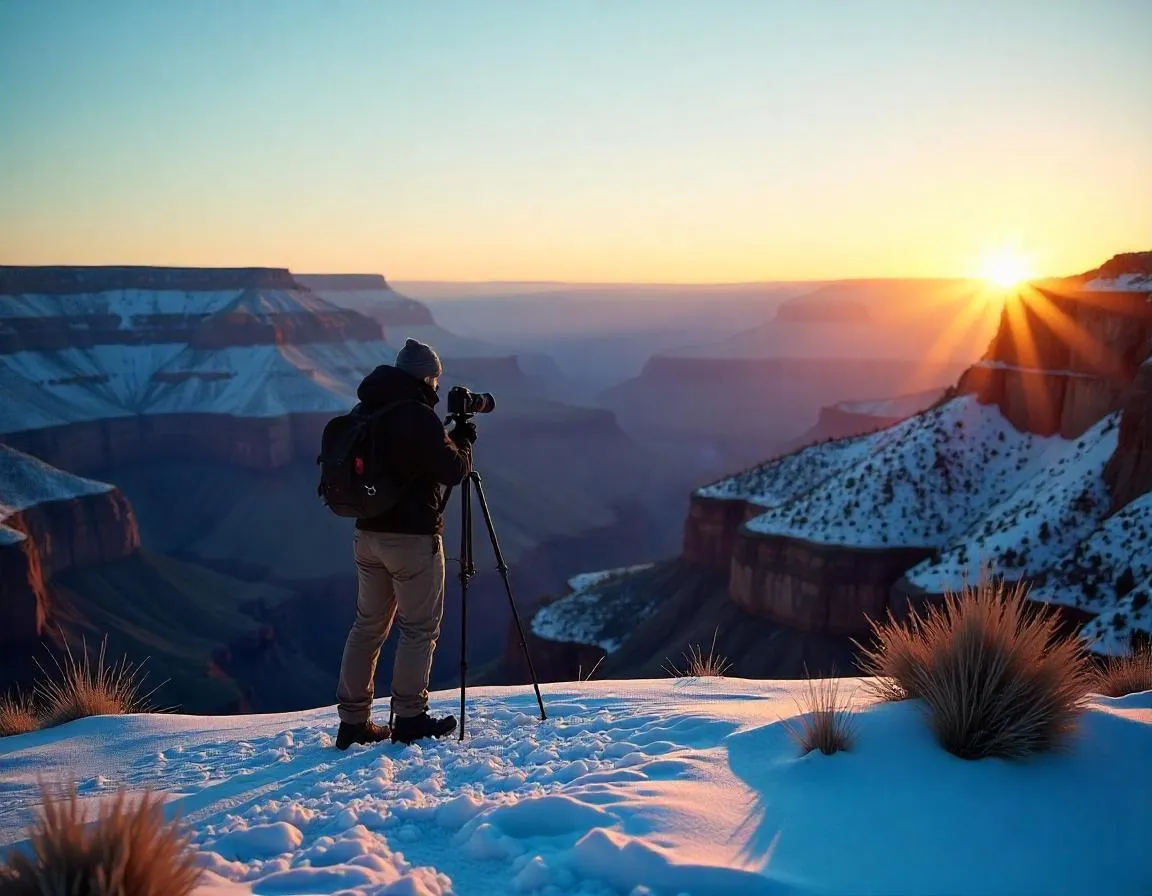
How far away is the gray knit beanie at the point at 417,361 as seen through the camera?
19.1ft

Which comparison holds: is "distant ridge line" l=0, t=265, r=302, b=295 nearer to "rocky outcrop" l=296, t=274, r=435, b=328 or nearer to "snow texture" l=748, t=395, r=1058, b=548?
"rocky outcrop" l=296, t=274, r=435, b=328

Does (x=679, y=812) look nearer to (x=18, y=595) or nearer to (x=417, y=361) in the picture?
(x=417, y=361)

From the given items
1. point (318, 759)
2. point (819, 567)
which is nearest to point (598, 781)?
point (318, 759)

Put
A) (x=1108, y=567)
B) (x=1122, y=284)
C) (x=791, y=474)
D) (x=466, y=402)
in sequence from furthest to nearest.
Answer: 1. (x=791, y=474)
2. (x=1122, y=284)
3. (x=1108, y=567)
4. (x=466, y=402)

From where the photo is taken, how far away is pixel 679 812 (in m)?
3.87

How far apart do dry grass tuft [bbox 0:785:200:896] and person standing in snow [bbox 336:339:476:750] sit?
2601mm

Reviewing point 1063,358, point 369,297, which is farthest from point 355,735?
point 369,297

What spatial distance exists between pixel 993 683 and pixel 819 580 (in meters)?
→ 25.6

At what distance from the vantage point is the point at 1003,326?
106ft

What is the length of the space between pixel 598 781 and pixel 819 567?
85.0ft

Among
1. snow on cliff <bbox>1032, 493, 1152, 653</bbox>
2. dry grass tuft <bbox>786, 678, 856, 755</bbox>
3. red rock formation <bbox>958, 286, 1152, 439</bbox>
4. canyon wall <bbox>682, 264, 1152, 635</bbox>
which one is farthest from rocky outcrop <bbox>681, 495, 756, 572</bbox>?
dry grass tuft <bbox>786, 678, 856, 755</bbox>

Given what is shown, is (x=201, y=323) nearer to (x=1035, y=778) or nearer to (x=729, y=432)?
(x=729, y=432)

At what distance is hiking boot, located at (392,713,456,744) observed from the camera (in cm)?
594

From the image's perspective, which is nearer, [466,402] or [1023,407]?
[466,402]
